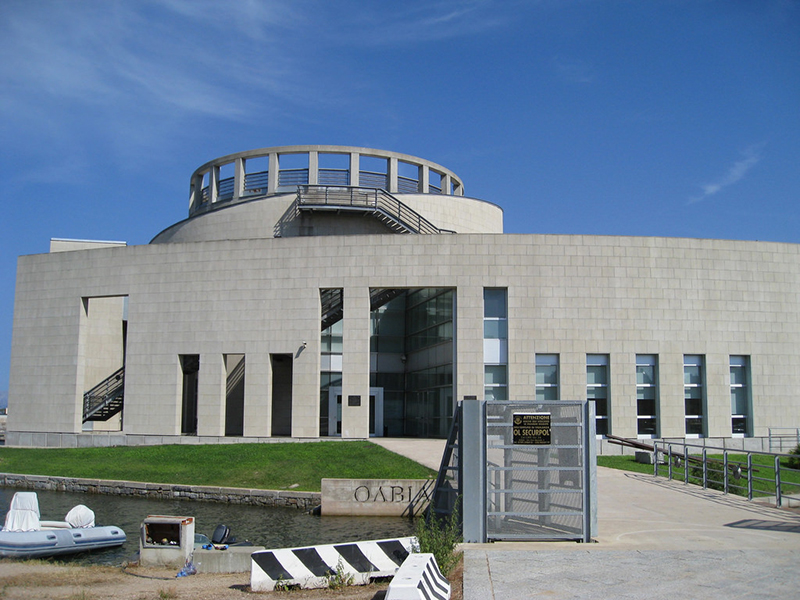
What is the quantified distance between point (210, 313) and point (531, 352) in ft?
47.4

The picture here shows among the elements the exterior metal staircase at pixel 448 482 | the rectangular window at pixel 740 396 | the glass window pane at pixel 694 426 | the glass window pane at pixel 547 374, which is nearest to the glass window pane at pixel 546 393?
the glass window pane at pixel 547 374

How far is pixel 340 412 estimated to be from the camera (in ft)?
117

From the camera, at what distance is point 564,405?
12.5 m

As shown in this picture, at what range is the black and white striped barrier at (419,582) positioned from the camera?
25.3 feet

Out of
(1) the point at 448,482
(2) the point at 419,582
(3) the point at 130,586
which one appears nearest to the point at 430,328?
(1) the point at 448,482

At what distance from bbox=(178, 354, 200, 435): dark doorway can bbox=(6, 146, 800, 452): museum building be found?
13.9 feet

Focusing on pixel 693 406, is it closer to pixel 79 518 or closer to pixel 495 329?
pixel 495 329

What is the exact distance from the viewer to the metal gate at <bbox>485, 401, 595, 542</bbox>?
40.3 feet

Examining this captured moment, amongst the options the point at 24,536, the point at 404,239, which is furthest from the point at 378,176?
the point at 24,536

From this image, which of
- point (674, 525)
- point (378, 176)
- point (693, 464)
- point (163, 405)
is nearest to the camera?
point (674, 525)

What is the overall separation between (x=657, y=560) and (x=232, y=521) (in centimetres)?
1185

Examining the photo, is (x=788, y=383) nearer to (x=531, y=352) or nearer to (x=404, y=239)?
(x=531, y=352)

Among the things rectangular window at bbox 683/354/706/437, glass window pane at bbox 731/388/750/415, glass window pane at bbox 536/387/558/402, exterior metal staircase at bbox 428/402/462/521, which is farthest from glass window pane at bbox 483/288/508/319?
exterior metal staircase at bbox 428/402/462/521

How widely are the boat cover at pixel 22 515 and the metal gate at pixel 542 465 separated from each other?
951 centimetres
